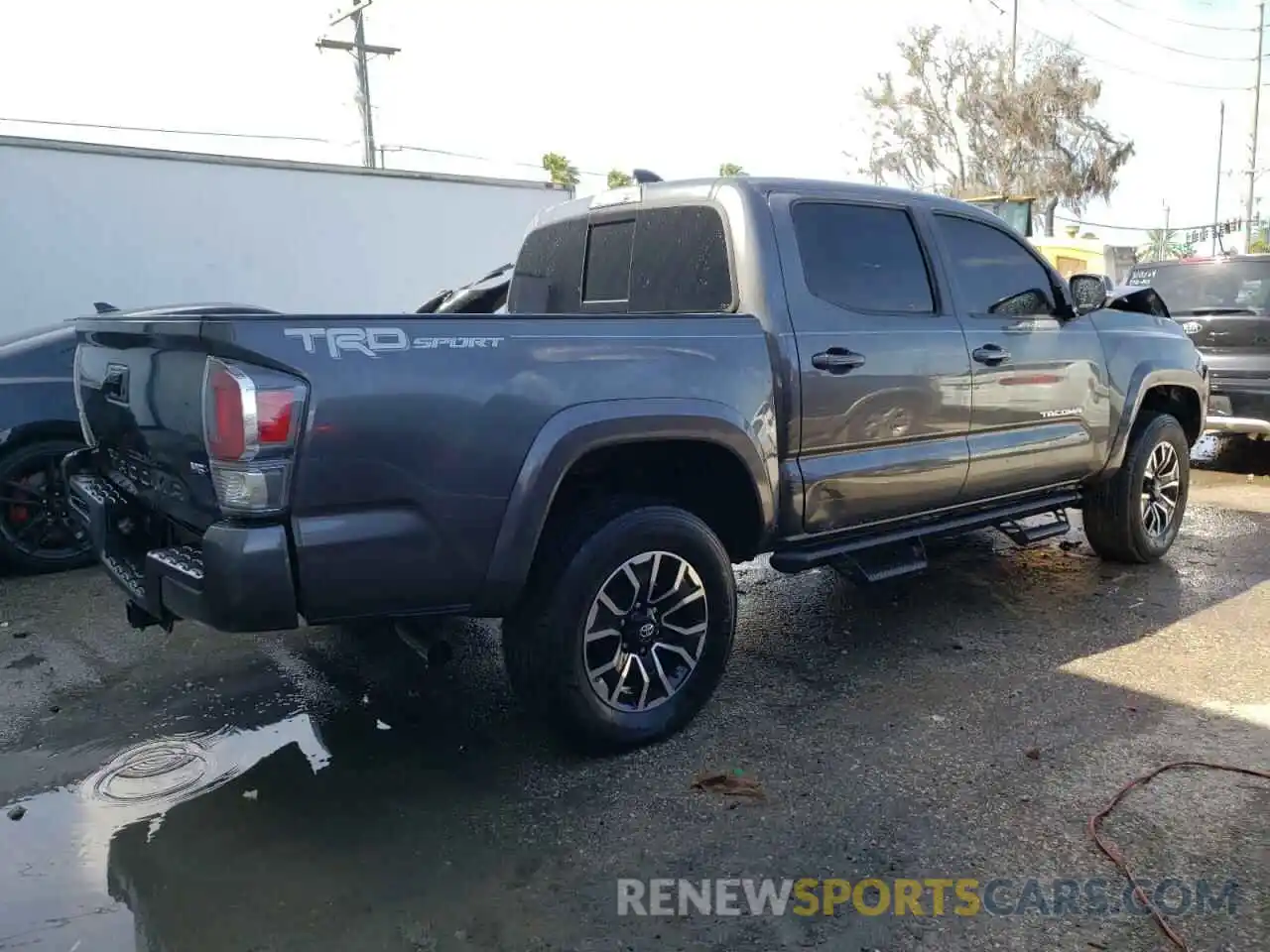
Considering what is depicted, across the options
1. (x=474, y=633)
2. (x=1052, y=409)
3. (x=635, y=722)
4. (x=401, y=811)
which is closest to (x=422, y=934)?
(x=401, y=811)

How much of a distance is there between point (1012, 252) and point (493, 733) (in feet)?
11.1

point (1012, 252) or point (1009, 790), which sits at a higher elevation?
point (1012, 252)

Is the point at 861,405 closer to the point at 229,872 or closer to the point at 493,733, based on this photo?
the point at 493,733

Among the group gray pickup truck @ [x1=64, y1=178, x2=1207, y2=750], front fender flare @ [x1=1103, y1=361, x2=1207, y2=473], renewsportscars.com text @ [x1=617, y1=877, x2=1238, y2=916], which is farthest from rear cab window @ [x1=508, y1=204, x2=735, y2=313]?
front fender flare @ [x1=1103, y1=361, x2=1207, y2=473]

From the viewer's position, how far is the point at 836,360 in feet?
12.7

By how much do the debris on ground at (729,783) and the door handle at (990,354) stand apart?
7.23 ft

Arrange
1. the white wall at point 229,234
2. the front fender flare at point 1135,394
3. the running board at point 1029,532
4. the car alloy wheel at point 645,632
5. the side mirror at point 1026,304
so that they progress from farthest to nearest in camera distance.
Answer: the white wall at point 229,234 < the front fender flare at point 1135,394 < the running board at point 1029,532 < the side mirror at point 1026,304 < the car alloy wheel at point 645,632

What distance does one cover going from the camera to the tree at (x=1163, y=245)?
42.6 metres

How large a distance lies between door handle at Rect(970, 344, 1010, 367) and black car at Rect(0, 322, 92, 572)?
4785mm

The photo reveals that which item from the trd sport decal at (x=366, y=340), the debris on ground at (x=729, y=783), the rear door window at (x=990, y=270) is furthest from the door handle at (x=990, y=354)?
the trd sport decal at (x=366, y=340)

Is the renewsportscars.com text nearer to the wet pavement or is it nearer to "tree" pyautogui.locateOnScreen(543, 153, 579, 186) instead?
the wet pavement

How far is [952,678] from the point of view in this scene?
4.26 m

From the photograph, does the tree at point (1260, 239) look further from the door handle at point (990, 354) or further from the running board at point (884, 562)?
the running board at point (884, 562)

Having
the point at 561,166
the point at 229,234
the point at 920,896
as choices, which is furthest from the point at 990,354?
the point at 561,166
